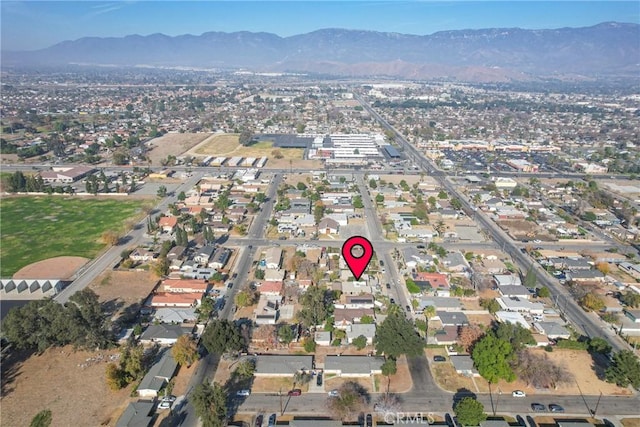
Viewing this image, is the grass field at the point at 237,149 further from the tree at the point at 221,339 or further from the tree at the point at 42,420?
the tree at the point at 42,420

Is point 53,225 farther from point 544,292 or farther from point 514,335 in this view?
point 544,292

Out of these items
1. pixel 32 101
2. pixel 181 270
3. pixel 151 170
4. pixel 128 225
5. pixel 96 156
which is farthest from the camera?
pixel 32 101

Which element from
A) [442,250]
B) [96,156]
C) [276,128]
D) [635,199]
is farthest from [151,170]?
[635,199]

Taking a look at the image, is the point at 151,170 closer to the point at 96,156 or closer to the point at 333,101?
the point at 96,156

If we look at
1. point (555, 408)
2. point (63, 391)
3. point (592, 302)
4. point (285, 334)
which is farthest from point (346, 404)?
point (592, 302)

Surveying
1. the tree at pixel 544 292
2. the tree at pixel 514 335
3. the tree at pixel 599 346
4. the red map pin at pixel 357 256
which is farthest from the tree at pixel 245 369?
the tree at pixel 544 292

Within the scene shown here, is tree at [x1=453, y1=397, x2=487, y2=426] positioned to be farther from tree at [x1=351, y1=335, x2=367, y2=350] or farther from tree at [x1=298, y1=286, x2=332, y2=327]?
tree at [x1=298, y1=286, x2=332, y2=327]
